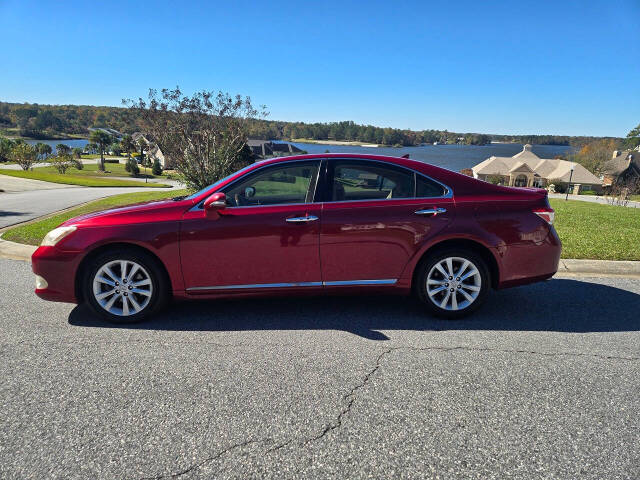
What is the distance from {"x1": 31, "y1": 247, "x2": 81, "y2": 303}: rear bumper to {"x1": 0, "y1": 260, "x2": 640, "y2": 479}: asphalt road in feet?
1.00

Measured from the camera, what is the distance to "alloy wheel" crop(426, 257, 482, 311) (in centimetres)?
386

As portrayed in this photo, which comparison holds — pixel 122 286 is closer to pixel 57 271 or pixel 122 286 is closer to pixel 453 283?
pixel 57 271

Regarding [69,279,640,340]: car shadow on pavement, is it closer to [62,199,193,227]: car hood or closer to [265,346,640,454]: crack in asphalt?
[265,346,640,454]: crack in asphalt

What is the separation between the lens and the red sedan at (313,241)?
12.1ft

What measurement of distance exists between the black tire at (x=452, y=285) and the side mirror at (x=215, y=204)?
1989 millimetres

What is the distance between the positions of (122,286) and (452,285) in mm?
3148

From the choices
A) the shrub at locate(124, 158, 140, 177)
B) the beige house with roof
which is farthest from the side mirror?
the beige house with roof

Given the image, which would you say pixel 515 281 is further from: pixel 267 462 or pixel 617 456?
pixel 267 462

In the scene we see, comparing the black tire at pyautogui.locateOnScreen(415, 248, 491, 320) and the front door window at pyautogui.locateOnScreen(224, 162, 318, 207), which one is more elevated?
the front door window at pyautogui.locateOnScreen(224, 162, 318, 207)

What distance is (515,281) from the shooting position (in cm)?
397

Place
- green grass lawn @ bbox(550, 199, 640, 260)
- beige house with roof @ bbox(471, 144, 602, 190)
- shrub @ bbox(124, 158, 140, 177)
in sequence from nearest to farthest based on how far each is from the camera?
green grass lawn @ bbox(550, 199, 640, 260), shrub @ bbox(124, 158, 140, 177), beige house with roof @ bbox(471, 144, 602, 190)

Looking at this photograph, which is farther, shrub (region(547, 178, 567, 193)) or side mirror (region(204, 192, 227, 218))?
shrub (region(547, 178, 567, 193))

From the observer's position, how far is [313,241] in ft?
12.2

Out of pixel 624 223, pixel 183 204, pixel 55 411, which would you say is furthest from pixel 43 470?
pixel 624 223
